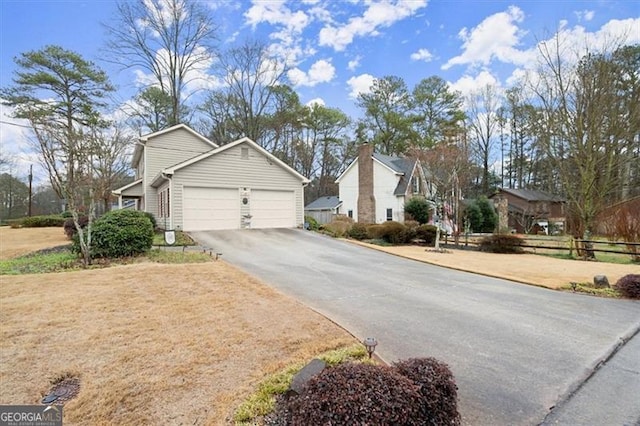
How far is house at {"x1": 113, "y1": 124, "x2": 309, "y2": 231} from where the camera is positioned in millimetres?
14828

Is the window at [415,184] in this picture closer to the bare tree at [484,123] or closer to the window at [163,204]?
the bare tree at [484,123]

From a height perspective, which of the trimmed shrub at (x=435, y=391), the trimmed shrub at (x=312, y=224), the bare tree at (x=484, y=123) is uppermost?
the bare tree at (x=484, y=123)

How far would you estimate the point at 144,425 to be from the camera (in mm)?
2523

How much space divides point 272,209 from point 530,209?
27066 mm

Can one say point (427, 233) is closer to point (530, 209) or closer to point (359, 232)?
point (359, 232)

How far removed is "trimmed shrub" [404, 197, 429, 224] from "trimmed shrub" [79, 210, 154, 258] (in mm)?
17912

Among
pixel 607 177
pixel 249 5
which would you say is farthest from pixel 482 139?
pixel 249 5

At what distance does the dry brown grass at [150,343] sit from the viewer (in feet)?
9.31

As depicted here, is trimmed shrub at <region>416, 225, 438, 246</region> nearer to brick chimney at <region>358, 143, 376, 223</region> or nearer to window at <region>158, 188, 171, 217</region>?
brick chimney at <region>358, 143, 376, 223</region>

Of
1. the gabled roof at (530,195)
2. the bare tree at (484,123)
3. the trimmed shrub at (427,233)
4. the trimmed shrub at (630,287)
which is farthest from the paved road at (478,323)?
the gabled roof at (530,195)

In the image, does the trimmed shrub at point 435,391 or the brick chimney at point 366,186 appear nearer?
the trimmed shrub at point 435,391

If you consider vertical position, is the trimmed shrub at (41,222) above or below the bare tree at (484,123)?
below

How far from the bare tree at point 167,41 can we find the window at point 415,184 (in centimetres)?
1843

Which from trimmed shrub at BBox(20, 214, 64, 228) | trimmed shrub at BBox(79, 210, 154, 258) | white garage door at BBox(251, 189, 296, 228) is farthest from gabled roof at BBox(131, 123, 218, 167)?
trimmed shrub at BBox(79, 210, 154, 258)
